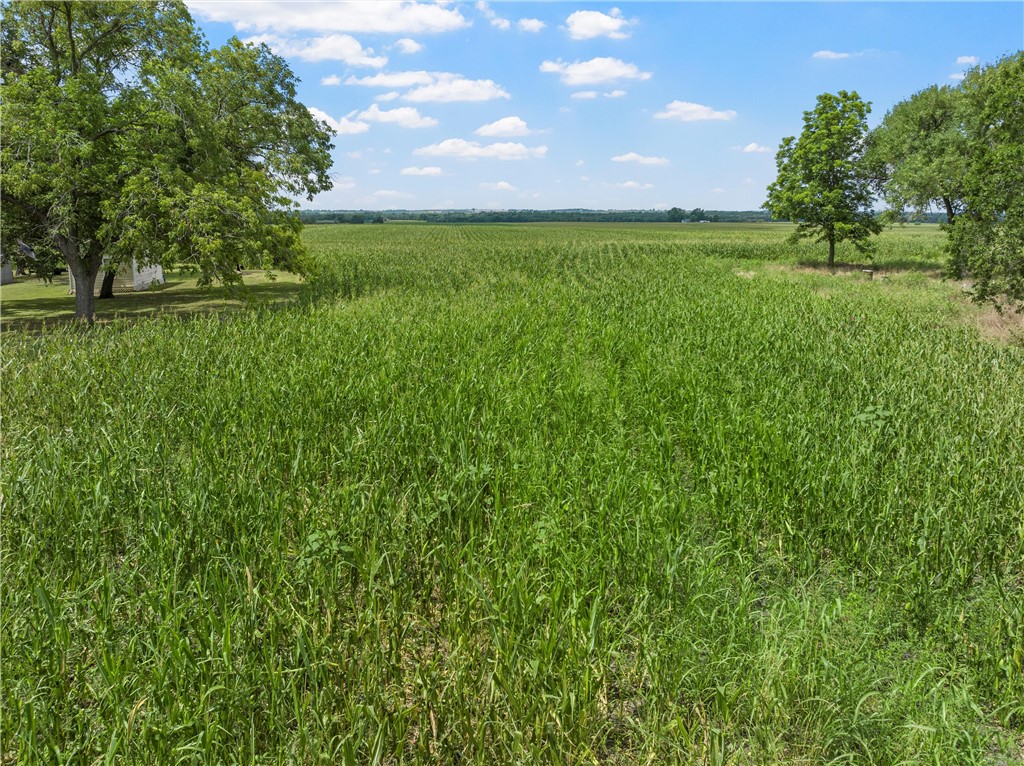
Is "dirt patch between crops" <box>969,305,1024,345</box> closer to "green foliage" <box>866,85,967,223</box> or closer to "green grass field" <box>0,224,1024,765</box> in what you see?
"green grass field" <box>0,224,1024,765</box>

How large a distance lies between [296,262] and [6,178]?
6481mm

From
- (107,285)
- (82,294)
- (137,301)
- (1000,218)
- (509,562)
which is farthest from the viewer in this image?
(107,285)

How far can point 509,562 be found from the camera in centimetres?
398

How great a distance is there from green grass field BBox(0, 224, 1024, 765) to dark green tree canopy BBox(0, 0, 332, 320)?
612 cm

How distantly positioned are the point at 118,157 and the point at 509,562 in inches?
647

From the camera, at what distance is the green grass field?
9.36 ft

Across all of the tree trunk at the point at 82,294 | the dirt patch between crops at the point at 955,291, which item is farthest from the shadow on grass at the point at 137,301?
the dirt patch between crops at the point at 955,291

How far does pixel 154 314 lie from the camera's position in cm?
1570

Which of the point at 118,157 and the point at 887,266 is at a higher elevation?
the point at 118,157

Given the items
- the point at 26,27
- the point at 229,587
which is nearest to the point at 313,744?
the point at 229,587

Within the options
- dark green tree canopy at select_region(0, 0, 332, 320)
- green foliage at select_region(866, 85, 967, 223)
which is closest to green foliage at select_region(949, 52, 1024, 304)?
green foliage at select_region(866, 85, 967, 223)

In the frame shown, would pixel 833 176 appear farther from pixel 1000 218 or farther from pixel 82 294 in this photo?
pixel 82 294

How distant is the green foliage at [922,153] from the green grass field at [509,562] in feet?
64.3

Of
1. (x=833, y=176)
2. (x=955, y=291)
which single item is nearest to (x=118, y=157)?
(x=955, y=291)
